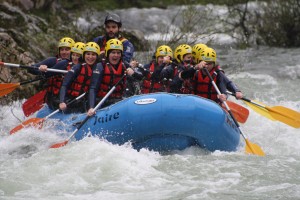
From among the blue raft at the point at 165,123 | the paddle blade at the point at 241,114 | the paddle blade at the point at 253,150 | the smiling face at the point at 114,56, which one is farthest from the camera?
the paddle blade at the point at 241,114

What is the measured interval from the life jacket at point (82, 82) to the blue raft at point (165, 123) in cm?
110

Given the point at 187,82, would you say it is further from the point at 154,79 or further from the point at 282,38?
the point at 282,38

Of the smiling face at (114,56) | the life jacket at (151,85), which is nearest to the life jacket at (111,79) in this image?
the smiling face at (114,56)

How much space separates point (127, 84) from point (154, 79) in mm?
612

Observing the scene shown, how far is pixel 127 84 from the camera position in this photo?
1030 centimetres

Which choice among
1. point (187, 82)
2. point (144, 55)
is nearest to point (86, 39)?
point (144, 55)

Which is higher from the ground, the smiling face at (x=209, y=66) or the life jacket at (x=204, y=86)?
the smiling face at (x=209, y=66)

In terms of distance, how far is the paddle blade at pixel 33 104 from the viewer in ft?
36.5

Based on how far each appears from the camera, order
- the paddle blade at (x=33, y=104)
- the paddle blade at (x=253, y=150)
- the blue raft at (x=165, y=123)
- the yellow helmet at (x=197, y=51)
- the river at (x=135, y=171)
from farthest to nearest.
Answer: the paddle blade at (x=33, y=104) → the yellow helmet at (x=197, y=51) → the paddle blade at (x=253, y=150) → the blue raft at (x=165, y=123) → the river at (x=135, y=171)

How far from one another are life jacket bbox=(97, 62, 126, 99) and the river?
3.43ft

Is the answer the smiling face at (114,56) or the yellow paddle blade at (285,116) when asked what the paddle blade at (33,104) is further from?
the yellow paddle blade at (285,116)

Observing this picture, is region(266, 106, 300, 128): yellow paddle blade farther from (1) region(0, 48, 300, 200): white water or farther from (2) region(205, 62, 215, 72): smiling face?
(2) region(205, 62, 215, 72): smiling face

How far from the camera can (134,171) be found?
7656mm

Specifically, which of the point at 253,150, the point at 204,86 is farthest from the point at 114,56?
the point at 253,150
